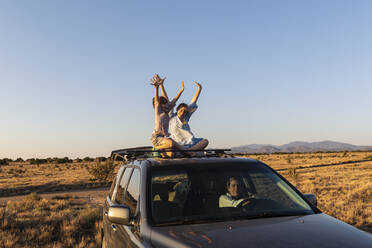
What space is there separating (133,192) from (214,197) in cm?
87

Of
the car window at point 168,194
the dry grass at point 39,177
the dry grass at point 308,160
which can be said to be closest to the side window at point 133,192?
the car window at point 168,194

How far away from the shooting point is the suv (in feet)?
7.81

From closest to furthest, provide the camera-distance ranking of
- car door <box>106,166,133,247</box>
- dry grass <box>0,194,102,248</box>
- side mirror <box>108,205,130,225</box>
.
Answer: side mirror <box>108,205,130,225</box>, car door <box>106,166,133,247</box>, dry grass <box>0,194,102,248</box>

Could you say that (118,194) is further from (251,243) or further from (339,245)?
(339,245)

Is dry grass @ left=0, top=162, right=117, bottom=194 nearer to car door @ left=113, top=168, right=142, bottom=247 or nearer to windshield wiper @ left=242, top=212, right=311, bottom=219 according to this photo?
car door @ left=113, top=168, right=142, bottom=247

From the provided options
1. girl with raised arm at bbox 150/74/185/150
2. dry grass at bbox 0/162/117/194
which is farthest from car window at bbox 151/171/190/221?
dry grass at bbox 0/162/117/194

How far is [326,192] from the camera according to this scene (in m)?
14.8

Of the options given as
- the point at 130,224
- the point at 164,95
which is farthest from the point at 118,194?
the point at 164,95

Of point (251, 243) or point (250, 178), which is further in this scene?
point (250, 178)

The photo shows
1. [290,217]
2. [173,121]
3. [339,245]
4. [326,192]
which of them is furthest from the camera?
[326,192]

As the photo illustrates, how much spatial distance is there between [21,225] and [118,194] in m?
6.15

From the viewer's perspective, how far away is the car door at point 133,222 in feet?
9.83

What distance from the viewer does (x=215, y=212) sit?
119 inches

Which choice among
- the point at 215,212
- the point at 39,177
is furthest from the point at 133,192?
the point at 39,177
